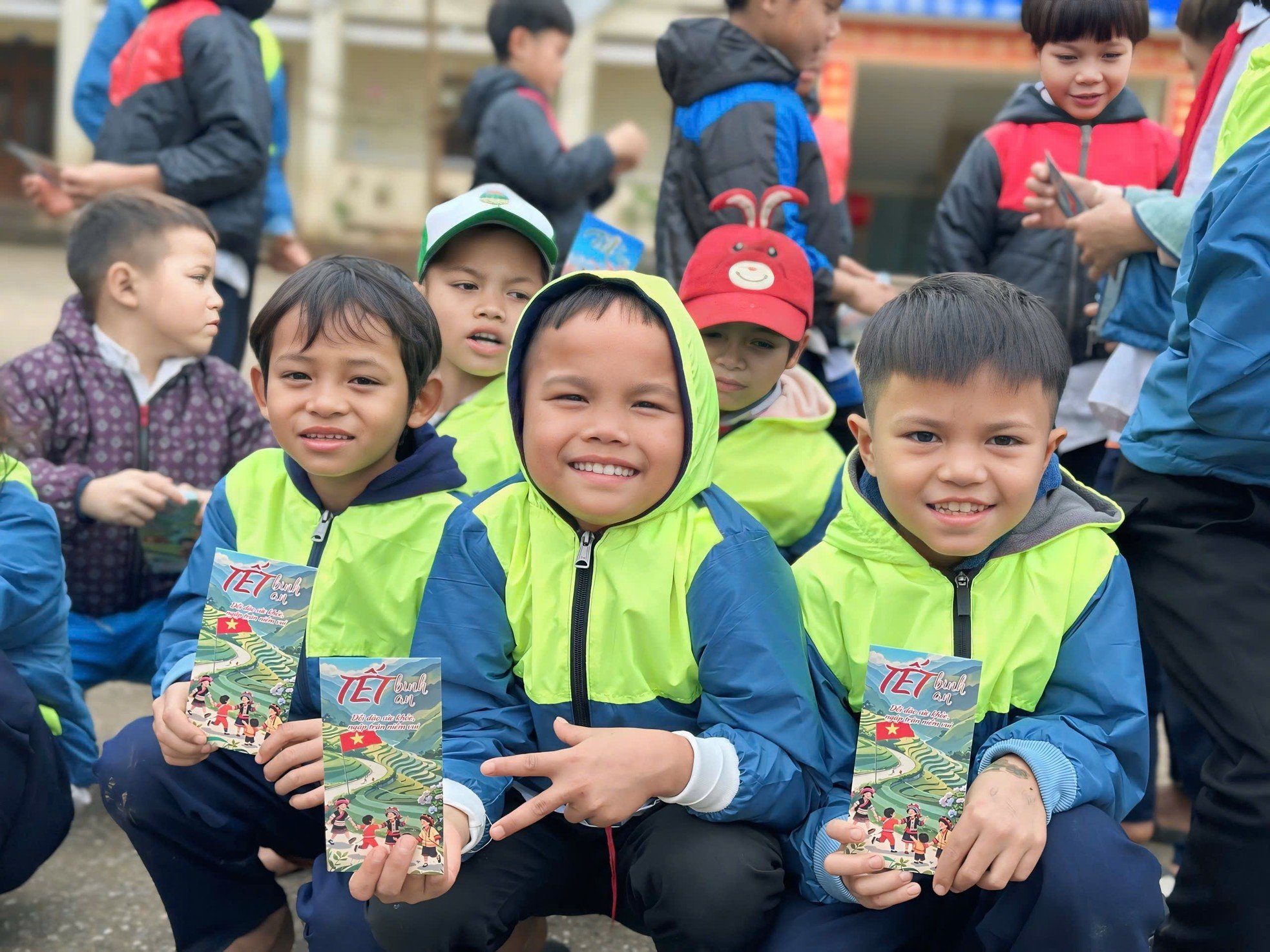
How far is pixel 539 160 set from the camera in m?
3.87

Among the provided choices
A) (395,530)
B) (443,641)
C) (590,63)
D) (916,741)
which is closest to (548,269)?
(395,530)

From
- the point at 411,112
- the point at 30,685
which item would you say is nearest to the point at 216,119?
the point at 30,685

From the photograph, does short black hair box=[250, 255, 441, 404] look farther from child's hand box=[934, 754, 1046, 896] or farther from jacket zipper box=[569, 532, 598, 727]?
child's hand box=[934, 754, 1046, 896]

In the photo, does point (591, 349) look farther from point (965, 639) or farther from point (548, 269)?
point (548, 269)

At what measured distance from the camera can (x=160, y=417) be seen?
2.92 meters

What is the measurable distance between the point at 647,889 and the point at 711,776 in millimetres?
217

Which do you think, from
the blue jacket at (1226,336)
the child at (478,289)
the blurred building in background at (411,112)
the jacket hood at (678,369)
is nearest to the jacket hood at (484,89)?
the child at (478,289)

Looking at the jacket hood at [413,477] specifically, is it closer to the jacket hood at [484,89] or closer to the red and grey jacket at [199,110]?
the red and grey jacket at [199,110]

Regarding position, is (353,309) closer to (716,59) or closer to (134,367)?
(134,367)

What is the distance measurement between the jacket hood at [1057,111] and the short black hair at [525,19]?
1704 millimetres

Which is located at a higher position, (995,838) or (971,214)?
(971,214)

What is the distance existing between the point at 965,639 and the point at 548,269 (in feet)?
4.35

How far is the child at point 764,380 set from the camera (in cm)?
258

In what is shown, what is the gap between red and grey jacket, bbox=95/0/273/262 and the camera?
3.50 meters
